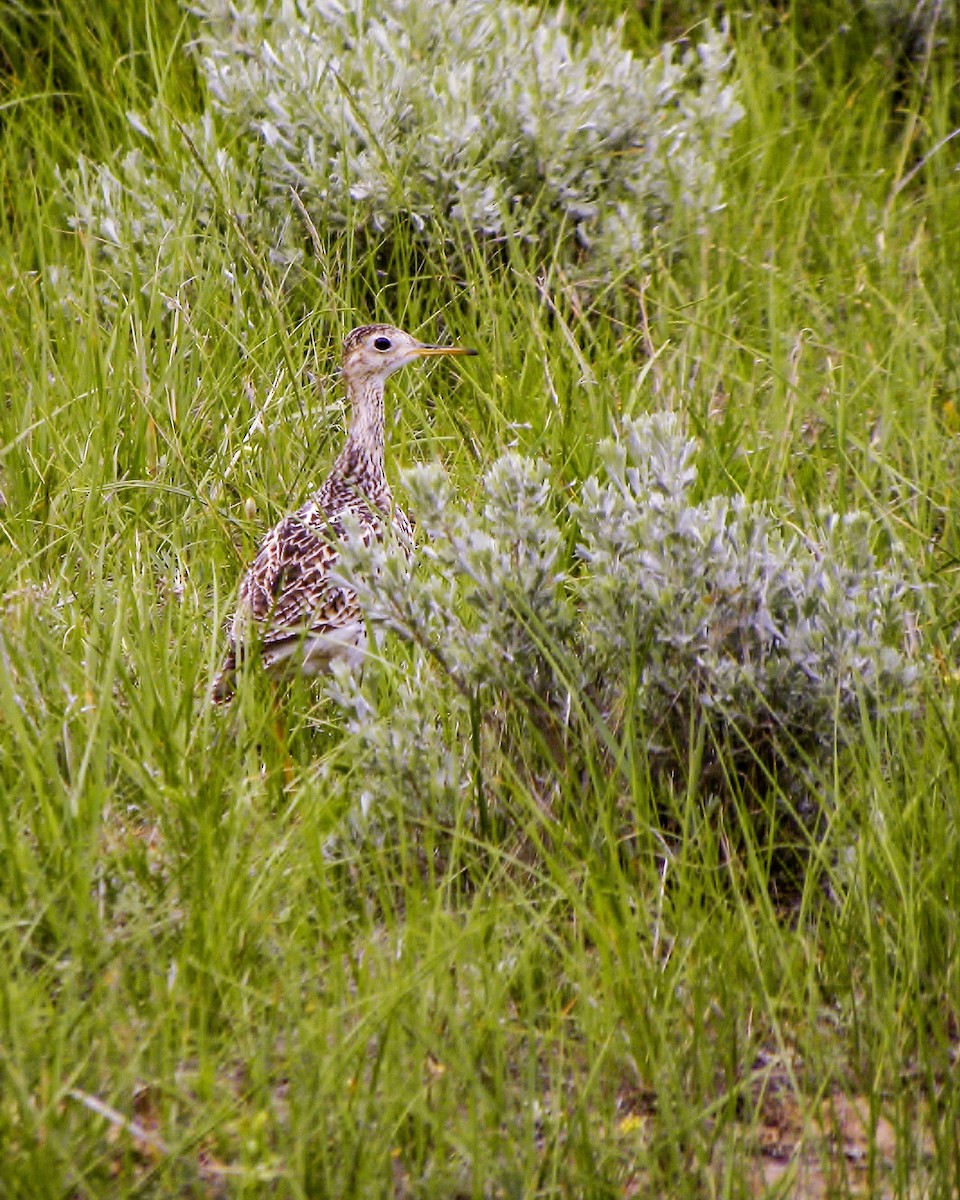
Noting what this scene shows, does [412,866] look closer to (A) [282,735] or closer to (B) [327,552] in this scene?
(A) [282,735]

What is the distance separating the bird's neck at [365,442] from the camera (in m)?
5.06

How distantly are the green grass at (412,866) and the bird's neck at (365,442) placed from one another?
0.22 meters

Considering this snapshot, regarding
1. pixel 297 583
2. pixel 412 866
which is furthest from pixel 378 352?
pixel 412 866

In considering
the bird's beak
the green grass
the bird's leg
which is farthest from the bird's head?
the bird's leg

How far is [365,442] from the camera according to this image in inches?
201

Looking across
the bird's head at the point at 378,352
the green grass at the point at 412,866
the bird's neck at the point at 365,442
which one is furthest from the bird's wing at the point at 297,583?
the bird's head at the point at 378,352

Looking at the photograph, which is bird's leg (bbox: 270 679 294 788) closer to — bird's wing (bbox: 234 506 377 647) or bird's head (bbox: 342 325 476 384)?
bird's wing (bbox: 234 506 377 647)

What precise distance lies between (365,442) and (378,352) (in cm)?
31

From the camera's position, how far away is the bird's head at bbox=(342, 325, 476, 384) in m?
5.21

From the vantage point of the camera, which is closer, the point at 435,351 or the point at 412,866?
the point at 412,866

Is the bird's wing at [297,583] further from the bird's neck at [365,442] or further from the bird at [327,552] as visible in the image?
the bird's neck at [365,442]

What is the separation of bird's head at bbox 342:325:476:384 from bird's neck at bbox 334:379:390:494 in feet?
0.13

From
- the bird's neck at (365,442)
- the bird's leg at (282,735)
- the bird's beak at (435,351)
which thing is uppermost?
the bird's beak at (435,351)

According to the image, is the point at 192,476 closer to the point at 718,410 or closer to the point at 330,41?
the point at 718,410
